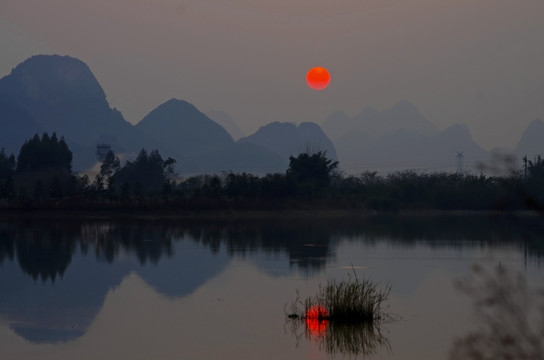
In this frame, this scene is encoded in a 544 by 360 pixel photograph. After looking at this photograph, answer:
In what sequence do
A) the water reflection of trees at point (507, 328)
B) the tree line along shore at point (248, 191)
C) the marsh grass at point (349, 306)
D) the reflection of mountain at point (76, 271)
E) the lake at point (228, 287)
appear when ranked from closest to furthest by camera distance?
the water reflection of trees at point (507, 328), the lake at point (228, 287), the marsh grass at point (349, 306), the reflection of mountain at point (76, 271), the tree line along shore at point (248, 191)

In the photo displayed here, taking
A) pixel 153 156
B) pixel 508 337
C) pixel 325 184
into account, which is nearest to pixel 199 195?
pixel 325 184

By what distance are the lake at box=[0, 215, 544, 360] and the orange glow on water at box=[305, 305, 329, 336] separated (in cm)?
14

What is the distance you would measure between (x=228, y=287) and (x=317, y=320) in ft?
22.4

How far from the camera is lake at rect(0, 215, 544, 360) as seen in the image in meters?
14.2

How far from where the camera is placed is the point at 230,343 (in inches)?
575

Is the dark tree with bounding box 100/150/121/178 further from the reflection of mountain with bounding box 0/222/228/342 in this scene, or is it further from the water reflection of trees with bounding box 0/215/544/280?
the reflection of mountain with bounding box 0/222/228/342

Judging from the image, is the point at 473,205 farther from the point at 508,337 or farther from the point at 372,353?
the point at 508,337

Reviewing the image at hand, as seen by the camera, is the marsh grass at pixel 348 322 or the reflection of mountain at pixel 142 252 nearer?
the marsh grass at pixel 348 322

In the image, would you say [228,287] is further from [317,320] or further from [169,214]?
[169,214]

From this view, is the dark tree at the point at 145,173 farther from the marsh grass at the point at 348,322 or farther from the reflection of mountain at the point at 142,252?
the marsh grass at the point at 348,322

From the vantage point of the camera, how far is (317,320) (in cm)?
1591

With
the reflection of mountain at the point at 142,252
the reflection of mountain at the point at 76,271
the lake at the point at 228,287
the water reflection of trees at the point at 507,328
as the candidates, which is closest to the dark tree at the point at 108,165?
the reflection of mountain at the point at 142,252

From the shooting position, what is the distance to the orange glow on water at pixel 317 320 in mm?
15273

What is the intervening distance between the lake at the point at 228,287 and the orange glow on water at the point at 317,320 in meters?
0.14
